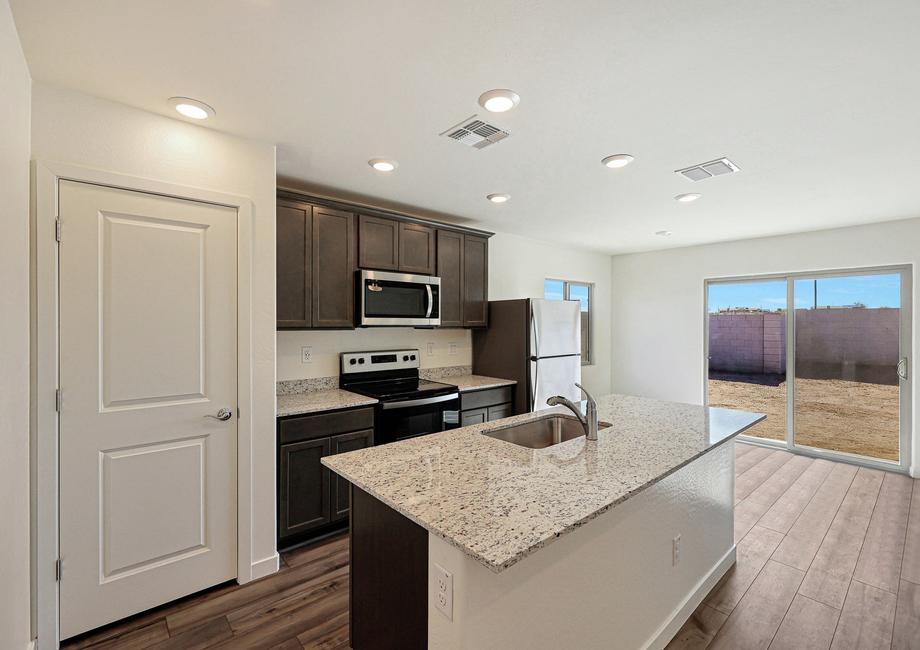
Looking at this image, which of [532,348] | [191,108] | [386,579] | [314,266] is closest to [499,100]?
[191,108]

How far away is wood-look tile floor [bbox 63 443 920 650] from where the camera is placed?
1.93 meters

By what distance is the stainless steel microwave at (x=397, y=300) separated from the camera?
322 centimetres

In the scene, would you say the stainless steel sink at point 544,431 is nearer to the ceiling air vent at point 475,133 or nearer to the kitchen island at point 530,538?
the kitchen island at point 530,538

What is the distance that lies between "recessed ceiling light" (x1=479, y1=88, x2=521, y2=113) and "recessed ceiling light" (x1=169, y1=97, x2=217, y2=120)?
4.24 ft

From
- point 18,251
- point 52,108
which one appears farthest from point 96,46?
point 18,251

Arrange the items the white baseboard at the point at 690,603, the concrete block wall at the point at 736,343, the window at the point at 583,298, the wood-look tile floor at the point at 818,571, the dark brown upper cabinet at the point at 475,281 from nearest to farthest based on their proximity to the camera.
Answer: the white baseboard at the point at 690,603 → the wood-look tile floor at the point at 818,571 → the dark brown upper cabinet at the point at 475,281 → the concrete block wall at the point at 736,343 → the window at the point at 583,298

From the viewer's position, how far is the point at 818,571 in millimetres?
2467

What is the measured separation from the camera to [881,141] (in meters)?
2.33

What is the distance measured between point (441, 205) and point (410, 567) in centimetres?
295

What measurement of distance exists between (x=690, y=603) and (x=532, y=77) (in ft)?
8.34

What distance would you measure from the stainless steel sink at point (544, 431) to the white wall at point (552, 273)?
2.51m

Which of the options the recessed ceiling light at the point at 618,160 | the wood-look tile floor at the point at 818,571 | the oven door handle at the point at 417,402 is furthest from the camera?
the oven door handle at the point at 417,402

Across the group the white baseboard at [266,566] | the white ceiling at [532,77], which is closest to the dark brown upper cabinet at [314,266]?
the white ceiling at [532,77]

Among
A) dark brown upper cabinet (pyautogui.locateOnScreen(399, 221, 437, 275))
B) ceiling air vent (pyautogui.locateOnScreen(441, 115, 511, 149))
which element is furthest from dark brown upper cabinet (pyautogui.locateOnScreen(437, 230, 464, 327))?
ceiling air vent (pyautogui.locateOnScreen(441, 115, 511, 149))
